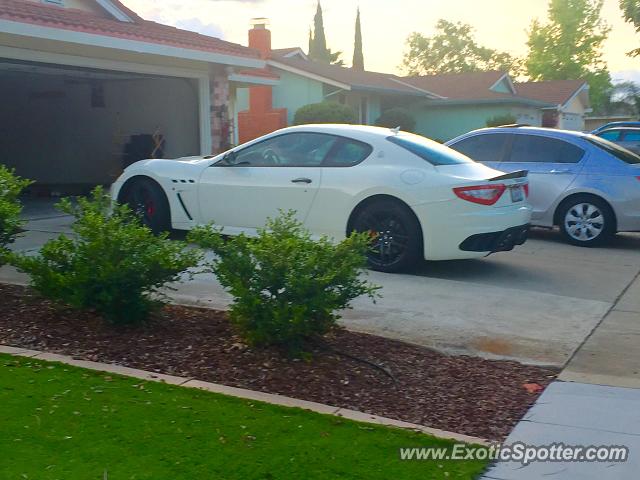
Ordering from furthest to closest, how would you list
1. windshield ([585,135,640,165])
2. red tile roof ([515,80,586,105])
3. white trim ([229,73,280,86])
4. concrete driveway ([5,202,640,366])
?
red tile roof ([515,80,586,105]), white trim ([229,73,280,86]), windshield ([585,135,640,165]), concrete driveway ([5,202,640,366])

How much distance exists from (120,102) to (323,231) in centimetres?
1150

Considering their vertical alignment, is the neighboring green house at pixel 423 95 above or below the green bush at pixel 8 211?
above

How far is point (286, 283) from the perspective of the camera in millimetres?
5359

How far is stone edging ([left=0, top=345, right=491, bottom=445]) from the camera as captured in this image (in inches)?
178

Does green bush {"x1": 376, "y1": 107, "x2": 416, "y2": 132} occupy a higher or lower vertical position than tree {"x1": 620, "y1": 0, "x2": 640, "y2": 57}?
lower

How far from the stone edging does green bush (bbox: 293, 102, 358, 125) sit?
21.4m

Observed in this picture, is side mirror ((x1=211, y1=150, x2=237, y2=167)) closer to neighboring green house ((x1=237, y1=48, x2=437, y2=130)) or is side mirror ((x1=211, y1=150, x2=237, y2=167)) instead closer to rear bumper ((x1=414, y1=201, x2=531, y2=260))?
rear bumper ((x1=414, y1=201, x2=531, y2=260))

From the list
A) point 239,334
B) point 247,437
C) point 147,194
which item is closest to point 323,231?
point 147,194

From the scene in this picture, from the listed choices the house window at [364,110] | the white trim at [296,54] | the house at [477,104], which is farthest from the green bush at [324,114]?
the house at [477,104]

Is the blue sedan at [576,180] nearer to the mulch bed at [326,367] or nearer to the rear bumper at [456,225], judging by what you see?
the rear bumper at [456,225]

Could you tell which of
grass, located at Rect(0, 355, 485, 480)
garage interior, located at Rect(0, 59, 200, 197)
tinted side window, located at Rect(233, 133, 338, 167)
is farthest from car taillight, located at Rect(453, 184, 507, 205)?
garage interior, located at Rect(0, 59, 200, 197)

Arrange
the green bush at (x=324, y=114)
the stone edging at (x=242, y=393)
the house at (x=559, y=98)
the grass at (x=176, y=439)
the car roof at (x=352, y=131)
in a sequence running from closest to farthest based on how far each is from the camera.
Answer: the grass at (x=176, y=439), the stone edging at (x=242, y=393), the car roof at (x=352, y=131), the green bush at (x=324, y=114), the house at (x=559, y=98)

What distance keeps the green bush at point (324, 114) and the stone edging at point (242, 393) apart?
2145 cm

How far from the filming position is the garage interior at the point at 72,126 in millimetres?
18734
